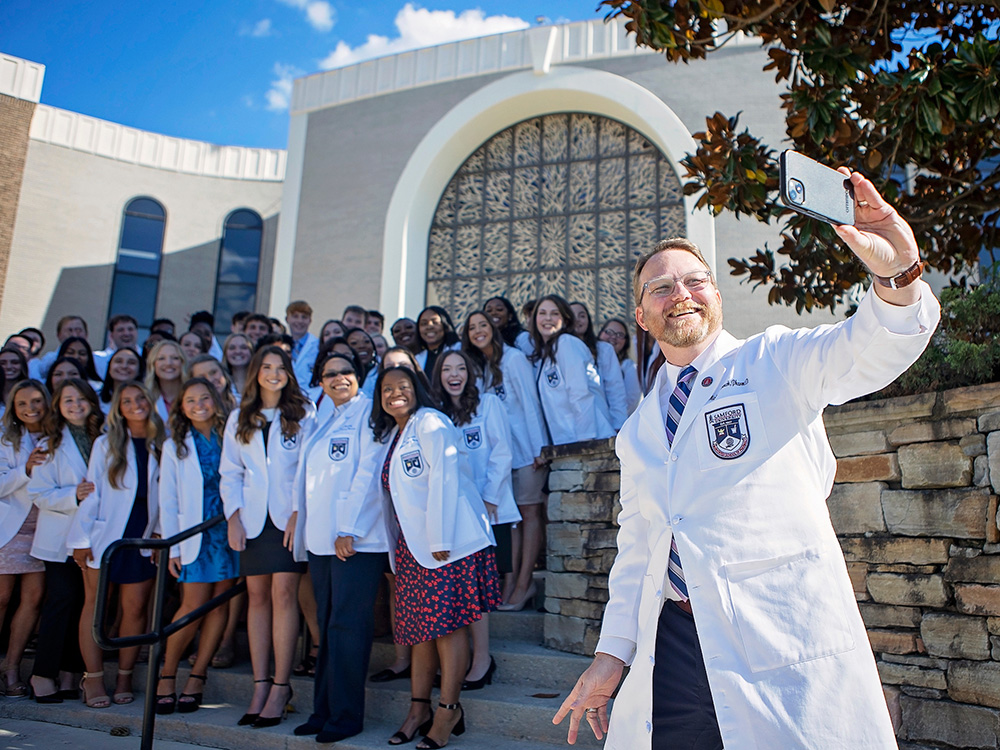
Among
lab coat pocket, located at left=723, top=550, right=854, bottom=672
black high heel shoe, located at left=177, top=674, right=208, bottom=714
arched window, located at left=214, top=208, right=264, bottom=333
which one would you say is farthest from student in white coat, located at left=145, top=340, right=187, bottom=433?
arched window, located at left=214, top=208, right=264, bottom=333

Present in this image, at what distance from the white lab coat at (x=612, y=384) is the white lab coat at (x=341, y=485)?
2.21 m

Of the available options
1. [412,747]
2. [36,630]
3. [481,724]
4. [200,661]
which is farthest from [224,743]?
[36,630]

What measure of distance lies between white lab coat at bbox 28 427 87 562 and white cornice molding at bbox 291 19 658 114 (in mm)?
8956

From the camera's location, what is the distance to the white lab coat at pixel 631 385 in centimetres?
683

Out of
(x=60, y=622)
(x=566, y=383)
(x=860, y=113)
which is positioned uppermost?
(x=860, y=113)

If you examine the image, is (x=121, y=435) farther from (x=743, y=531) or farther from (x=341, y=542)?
(x=743, y=531)

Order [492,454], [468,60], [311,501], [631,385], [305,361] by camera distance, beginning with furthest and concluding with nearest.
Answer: [468,60]
[305,361]
[631,385]
[492,454]
[311,501]

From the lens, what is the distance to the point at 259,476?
4.99 meters

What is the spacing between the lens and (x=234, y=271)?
1686 centimetres

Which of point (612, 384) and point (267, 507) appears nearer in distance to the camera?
point (267, 507)

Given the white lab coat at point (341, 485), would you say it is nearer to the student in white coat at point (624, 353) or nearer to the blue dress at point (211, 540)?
the blue dress at point (211, 540)

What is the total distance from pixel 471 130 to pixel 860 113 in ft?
28.9

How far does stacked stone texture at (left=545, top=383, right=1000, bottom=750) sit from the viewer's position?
10.4 ft

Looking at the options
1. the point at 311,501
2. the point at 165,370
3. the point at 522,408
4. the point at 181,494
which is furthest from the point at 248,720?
the point at 165,370
